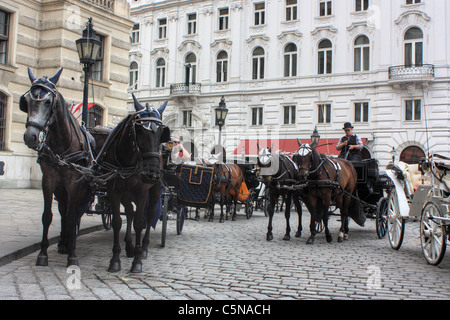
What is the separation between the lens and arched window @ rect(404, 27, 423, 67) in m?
28.7

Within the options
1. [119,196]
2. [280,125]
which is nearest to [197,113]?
[280,125]

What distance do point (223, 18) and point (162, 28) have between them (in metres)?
5.88

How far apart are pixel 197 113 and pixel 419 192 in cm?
2904

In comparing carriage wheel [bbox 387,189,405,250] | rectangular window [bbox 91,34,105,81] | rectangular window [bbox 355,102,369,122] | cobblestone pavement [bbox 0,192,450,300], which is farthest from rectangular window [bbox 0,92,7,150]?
rectangular window [bbox 355,102,369,122]

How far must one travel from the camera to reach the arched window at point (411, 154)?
28.2 metres

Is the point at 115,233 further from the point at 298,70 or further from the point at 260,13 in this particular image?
the point at 260,13

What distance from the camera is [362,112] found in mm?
30234

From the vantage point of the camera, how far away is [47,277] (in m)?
5.07

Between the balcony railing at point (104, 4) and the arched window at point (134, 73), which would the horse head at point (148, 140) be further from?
the arched window at point (134, 73)

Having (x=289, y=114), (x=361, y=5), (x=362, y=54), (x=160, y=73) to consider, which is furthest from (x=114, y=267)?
(x=160, y=73)

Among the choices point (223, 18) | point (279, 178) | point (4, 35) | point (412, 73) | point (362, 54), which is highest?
point (223, 18)

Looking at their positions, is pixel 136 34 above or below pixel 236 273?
above
